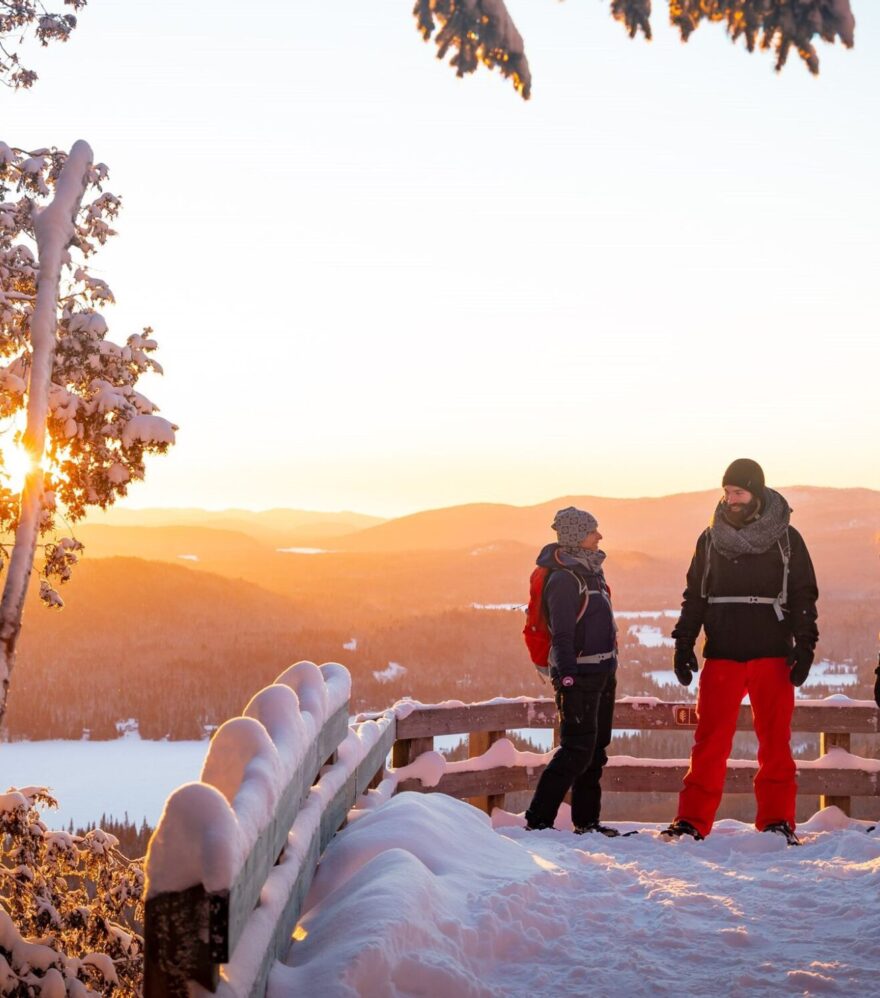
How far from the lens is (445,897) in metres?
3.88

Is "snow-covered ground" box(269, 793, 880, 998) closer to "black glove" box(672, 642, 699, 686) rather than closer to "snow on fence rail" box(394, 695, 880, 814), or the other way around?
"black glove" box(672, 642, 699, 686)

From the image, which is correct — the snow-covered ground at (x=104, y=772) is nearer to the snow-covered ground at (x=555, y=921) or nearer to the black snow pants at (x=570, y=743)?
the black snow pants at (x=570, y=743)

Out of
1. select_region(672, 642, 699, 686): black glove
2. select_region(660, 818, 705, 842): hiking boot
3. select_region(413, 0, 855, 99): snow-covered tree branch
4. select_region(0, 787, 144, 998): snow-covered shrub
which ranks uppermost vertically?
select_region(413, 0, 855, 99): snow-covered tree branch

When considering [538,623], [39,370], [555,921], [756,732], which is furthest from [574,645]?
[39,370]

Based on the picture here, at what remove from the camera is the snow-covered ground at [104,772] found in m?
52.4

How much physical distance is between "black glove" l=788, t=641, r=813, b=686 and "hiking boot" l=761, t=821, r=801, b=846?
35.0 inches

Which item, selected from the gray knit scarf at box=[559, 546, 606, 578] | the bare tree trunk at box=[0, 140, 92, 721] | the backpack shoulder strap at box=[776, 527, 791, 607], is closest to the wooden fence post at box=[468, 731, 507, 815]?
the gray knit scarf at box=[559, 546, 606, 578]

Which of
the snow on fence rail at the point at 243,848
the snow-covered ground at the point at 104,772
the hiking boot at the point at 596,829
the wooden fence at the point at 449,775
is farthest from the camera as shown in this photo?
the snow-covered ground at the point at 104,772

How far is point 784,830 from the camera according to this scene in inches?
249

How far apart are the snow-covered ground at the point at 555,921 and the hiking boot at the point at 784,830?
0.69 m

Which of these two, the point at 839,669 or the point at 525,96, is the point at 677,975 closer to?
the point at 525,96

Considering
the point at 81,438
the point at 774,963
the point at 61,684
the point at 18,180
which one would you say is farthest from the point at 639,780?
the point at 61,684

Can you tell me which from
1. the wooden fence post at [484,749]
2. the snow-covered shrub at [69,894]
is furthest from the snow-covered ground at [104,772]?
the wooden fence post at [484,749]

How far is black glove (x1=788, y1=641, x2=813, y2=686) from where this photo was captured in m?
6.27
